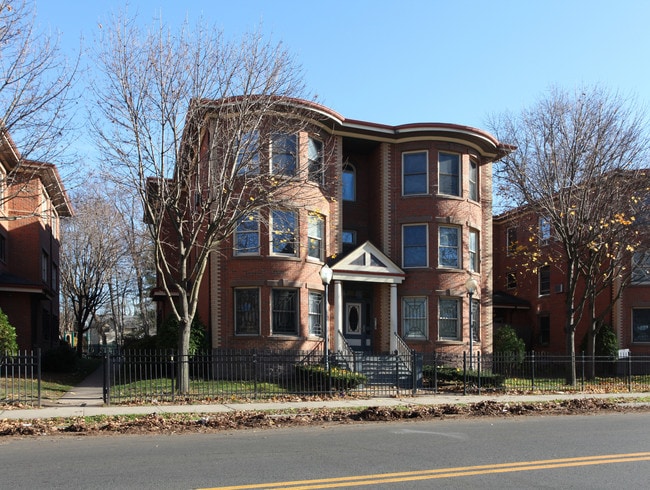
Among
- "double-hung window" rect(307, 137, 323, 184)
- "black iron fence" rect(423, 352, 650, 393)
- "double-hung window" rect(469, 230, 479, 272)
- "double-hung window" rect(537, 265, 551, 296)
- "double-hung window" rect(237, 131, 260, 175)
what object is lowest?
"black iron fence" rect(423, 352, 650, 393)

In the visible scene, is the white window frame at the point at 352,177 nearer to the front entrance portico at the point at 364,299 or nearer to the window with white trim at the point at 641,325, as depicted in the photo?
the front entrance portico at the point at 364,299

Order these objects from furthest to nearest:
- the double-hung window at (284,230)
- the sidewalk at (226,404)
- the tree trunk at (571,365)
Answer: the double-hung window at (284,230) < the tree trunk at (571,365) < the sidewalk at (226,404)

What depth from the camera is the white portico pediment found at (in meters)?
23.5

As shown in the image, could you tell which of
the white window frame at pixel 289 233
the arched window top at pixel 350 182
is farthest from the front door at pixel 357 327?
the arched window top at pixel 350 182

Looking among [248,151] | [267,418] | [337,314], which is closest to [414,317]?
[337,314]

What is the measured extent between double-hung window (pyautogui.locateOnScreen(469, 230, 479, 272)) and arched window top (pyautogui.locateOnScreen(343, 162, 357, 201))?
5075mm

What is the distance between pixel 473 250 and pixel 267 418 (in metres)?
15.5

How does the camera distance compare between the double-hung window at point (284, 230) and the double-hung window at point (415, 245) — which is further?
the double-hung window at point (415, 245)

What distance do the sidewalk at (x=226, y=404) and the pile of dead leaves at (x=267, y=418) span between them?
2.00ft

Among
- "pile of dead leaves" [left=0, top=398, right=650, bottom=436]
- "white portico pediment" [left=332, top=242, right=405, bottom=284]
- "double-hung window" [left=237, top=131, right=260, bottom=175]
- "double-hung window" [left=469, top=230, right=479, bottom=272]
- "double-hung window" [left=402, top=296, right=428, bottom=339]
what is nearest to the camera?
"pile of dead leaves" [left=0, top=398, right=650, bottom=436]

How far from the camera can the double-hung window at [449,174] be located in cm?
2527

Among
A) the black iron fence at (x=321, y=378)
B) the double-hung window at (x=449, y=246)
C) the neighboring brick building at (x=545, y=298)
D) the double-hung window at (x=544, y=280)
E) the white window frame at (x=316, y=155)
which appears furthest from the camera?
the double-hung window at (x=544, y=280)

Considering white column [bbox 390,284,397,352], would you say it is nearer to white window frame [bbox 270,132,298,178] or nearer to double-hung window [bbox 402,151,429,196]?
double-hung window [bbox 402,151,429,196]

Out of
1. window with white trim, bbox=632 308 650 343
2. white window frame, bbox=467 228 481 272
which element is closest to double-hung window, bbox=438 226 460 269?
white window frame, bbox=467 228 481 272
